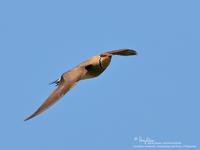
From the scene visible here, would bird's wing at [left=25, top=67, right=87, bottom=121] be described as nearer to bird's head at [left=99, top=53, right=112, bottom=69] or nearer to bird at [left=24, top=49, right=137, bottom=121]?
bird at [left=24, top=49, right=137, bottom=121]

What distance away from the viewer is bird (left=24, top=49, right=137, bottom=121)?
35.9ft

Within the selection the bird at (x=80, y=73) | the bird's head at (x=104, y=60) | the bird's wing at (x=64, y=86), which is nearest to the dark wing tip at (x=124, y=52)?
the bird at (x=80, y=73)

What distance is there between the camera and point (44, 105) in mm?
10562

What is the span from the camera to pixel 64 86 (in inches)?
458

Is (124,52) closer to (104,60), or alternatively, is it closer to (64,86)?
(104,60)

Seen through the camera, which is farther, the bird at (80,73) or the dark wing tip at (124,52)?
the dark wing tip at (124,52)

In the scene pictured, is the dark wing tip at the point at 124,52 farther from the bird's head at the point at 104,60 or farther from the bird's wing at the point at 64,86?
the bird's wing at the point at 64,86

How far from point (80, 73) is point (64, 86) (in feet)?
3.23

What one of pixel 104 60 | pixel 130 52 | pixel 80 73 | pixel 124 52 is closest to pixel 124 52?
pixel 124 52

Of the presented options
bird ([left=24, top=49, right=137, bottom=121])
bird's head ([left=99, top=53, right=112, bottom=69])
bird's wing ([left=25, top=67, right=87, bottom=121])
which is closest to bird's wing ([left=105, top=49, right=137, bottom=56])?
bird ([left=24, top=49, right=137, bottom=121])

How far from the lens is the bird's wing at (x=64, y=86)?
34.4ft

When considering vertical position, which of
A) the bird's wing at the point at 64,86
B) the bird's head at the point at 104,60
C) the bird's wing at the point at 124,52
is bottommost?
the bird's wing at the point at 64,86

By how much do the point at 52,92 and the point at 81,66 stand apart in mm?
1860

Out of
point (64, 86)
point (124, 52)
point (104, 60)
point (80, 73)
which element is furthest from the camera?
point (124, 52)
